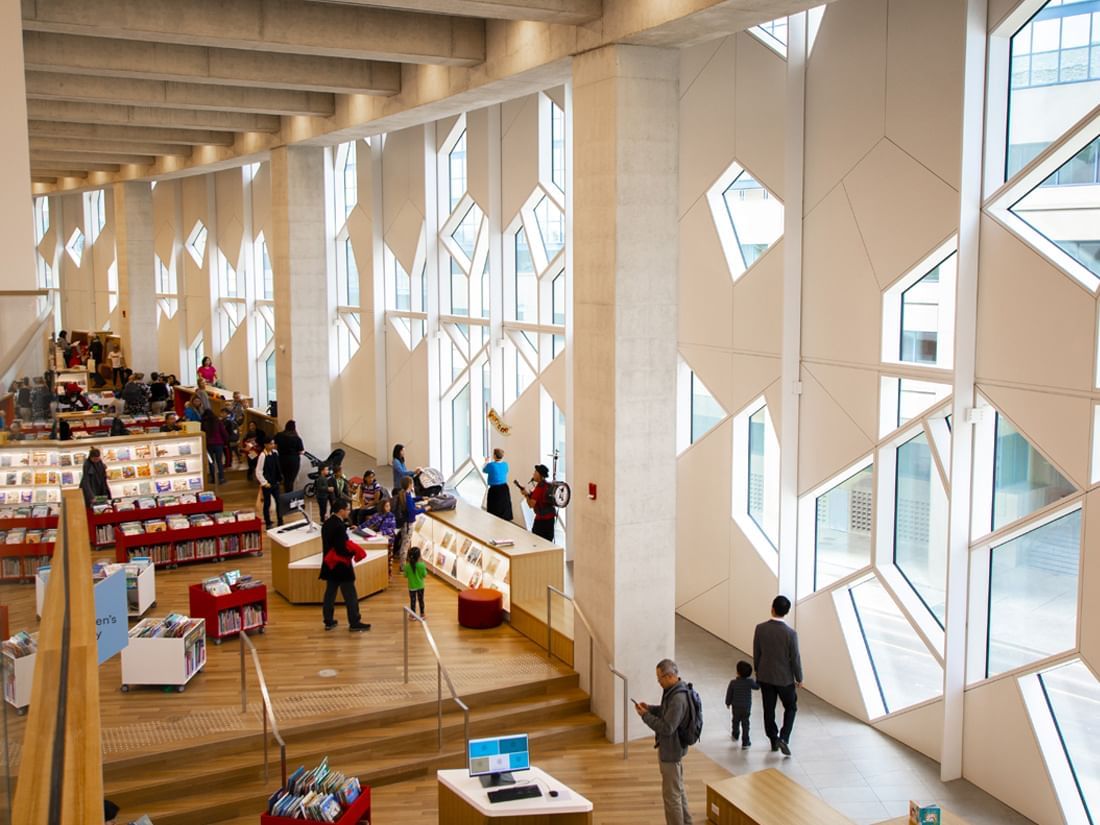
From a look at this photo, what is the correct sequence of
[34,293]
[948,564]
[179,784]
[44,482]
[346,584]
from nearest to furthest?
1. [44,482]
2. [34,293]
3. [179,784]
4. [948,564]
5. [346,584]

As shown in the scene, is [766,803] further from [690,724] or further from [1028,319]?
[1028,319]

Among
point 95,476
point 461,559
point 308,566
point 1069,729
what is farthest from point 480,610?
point 95,476

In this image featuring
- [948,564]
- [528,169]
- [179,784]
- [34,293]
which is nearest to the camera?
[34,293]

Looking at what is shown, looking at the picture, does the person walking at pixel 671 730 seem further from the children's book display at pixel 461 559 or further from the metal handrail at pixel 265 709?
the children's book display at pixel 461 559

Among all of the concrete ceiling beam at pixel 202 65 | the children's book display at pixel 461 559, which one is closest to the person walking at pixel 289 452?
the children's book display at pixel 461 559

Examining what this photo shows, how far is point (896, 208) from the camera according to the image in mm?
10328

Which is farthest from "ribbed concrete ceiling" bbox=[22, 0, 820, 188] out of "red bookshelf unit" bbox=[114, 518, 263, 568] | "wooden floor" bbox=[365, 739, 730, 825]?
"wooden floor" bbox=[365, 739, 730, 825]

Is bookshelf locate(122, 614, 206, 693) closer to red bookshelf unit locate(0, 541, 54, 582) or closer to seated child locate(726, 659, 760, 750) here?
seated child locate(726, 659, 760, 750)

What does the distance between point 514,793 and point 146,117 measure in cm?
1487

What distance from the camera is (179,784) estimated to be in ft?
29.4

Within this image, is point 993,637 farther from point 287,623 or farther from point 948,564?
point 287,623

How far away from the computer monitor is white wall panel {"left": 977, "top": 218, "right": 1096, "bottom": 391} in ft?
17.5

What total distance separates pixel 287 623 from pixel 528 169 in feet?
28.1

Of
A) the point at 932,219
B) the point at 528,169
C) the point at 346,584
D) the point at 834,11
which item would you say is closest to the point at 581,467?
the point at 346,584
